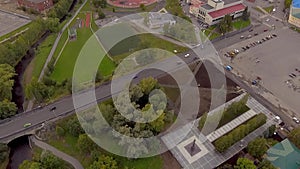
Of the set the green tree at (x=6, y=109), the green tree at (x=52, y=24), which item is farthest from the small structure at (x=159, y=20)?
the green tree at (x=6, y=109)

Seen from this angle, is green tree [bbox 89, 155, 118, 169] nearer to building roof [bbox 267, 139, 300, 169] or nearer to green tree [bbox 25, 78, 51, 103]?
green tree [bbox 25, 78, 51, 103]

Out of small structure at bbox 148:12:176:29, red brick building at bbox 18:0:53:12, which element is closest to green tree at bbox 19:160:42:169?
small structure at bbox 148:12:176:29

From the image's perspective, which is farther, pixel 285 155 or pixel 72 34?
pixel 72 34

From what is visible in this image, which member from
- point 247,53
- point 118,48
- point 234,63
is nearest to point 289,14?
point 247,53

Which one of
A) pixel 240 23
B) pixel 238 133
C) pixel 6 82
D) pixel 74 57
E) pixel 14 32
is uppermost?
pixel 14 32

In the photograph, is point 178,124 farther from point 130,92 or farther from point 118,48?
point 118,48

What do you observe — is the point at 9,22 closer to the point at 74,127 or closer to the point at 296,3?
the point at 74,127

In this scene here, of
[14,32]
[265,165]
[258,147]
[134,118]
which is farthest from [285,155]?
[14,32]

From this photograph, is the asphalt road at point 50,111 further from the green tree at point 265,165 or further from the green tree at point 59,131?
the green tree at point 265,165
